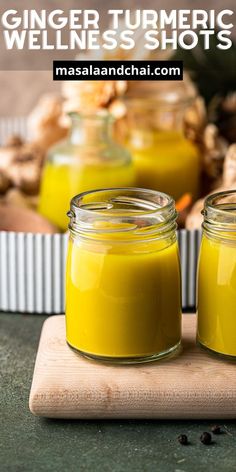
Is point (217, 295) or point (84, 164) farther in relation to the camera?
point (84, 164)

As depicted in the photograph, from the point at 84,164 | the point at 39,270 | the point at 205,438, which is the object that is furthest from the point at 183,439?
the point at 84,164

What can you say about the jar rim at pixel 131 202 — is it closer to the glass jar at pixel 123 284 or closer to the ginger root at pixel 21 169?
the glass jar at pixel 123 284

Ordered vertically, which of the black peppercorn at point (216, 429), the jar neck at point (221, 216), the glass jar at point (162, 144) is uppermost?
the glass jar at point (162, 144)

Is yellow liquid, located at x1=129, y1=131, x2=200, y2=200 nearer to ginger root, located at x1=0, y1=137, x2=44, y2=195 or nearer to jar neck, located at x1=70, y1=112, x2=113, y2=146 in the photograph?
jar neck, located at x1=70, y1=112, x2=113, y2=146

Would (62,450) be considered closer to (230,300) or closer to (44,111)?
(230,300)

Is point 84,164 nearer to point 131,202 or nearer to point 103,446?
point 131,202

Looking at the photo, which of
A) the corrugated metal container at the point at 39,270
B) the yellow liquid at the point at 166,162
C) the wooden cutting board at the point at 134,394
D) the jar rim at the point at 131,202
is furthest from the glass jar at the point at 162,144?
the wooden cutting board at the point at 134,394
